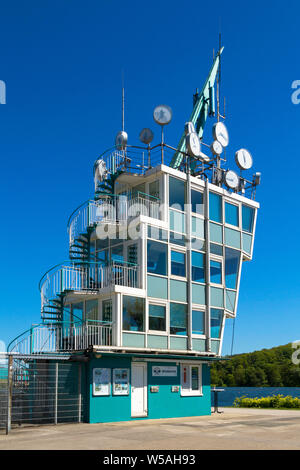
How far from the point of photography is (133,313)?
2244 centimetres

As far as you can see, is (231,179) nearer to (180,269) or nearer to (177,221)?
(177,221)

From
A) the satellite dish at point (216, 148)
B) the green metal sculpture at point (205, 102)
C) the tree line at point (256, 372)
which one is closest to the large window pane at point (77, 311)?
the satellite dish at point (216, 148)

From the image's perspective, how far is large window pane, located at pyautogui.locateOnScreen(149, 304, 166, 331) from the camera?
23062mm

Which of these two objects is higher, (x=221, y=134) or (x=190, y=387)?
(x=221, y=134)

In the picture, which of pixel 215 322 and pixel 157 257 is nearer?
pixel 157 257

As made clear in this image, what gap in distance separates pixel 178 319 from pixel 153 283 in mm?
2191

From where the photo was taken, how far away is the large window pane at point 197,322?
25047mm

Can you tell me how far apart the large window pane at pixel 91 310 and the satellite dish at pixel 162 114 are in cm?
881

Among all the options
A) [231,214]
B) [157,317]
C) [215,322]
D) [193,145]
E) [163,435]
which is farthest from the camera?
[231,214]

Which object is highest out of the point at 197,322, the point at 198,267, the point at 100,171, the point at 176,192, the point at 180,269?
the point at 100,171

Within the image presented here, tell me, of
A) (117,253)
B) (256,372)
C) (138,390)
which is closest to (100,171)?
(117,253)

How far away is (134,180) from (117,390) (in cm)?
960

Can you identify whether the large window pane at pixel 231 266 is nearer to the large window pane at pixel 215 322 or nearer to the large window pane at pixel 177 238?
the large window pane at pixel 215 322

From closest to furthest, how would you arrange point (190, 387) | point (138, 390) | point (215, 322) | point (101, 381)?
1. point (101, 381)
2. point (138, 390)
3. point (190, 387)
4. point (215, 322)
